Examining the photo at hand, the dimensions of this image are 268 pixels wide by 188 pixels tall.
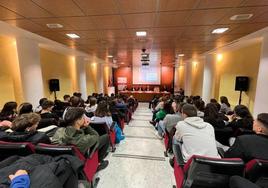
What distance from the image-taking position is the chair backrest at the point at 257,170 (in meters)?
1.22

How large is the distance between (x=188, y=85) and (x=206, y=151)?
9.04 metres

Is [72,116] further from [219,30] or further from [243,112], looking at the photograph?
[219,30]

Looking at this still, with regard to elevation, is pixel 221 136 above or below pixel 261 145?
below

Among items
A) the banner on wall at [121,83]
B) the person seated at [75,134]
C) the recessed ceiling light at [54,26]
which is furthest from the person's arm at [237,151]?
the banner on wall at [121,83]

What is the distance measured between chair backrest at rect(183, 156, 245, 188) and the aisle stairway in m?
0.96

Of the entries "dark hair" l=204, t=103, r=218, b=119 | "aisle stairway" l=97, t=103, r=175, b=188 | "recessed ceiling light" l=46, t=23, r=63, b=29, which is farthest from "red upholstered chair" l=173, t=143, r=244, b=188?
"recessed ceiling light" l=46, t=23, r=63, b=29

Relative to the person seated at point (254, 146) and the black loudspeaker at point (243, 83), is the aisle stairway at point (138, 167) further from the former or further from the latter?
the black loudspeaker at point (243, 83)

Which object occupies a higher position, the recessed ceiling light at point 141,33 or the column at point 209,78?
the recessed ceiling light at point 141,33

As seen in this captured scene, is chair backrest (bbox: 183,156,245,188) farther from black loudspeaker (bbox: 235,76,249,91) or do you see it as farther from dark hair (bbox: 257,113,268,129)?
black loudspeaker (bbox: 235,76,249,91)

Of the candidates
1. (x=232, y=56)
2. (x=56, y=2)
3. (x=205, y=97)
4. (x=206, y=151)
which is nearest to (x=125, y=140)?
(x=206, y=151)

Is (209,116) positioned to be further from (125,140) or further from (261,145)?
(125,140)

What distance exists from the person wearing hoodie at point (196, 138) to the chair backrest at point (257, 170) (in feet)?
1.57

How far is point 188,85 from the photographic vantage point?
10219 millimetres

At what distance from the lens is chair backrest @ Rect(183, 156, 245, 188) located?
4.20 ft
